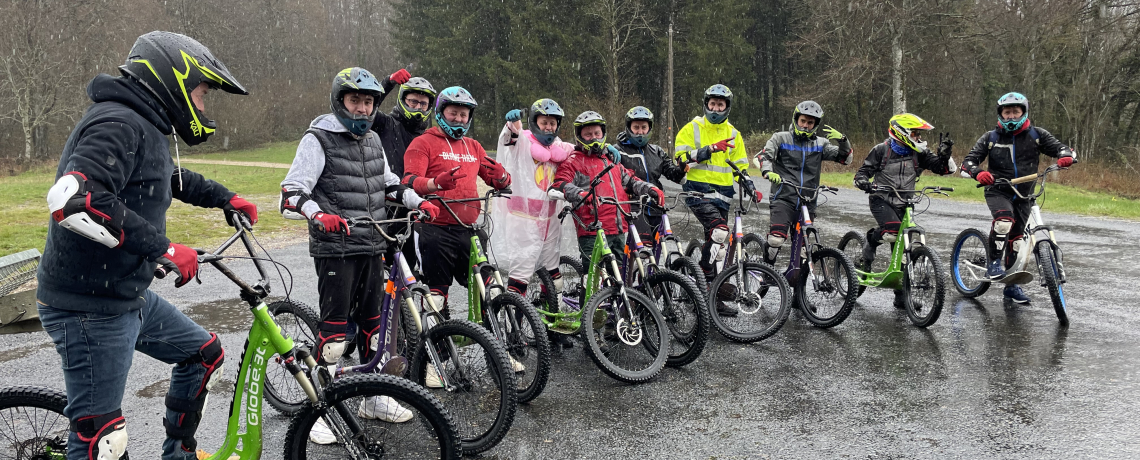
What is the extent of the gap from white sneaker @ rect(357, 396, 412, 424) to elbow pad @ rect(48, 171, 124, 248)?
3.65 ft

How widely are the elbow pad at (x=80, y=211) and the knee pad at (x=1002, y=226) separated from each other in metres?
7.29

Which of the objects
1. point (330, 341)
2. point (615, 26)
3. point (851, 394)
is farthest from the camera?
point (615, 26)

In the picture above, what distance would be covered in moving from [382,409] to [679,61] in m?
40.6

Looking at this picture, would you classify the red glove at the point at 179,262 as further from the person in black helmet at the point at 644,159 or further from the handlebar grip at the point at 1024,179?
the handlebar grip at the point at 1024,179

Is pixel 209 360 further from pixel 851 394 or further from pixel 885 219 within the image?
pixel 885 219

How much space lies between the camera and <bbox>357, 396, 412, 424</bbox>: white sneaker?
309 centimetres

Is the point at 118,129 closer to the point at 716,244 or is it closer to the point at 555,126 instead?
the point at 555,126

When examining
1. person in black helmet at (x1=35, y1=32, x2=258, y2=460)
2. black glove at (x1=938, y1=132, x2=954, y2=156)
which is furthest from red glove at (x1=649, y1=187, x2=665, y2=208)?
person in black helmet at (x1=35, y1=32, x2=258, y2=460)

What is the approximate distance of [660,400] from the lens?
16.0ft

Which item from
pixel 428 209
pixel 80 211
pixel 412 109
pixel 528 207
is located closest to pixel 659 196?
pixel 528 207

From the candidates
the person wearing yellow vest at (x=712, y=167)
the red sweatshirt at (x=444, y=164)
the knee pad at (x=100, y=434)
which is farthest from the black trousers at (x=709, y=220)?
the knee pad at (x=100, y=434)

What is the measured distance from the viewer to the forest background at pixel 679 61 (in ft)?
93.4

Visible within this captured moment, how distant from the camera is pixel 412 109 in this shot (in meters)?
5.86

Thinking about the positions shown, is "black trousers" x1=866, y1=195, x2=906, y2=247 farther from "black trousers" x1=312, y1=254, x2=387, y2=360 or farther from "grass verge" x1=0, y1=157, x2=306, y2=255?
"grass verge" x1=0, y1=157, x2=306, y2=255
